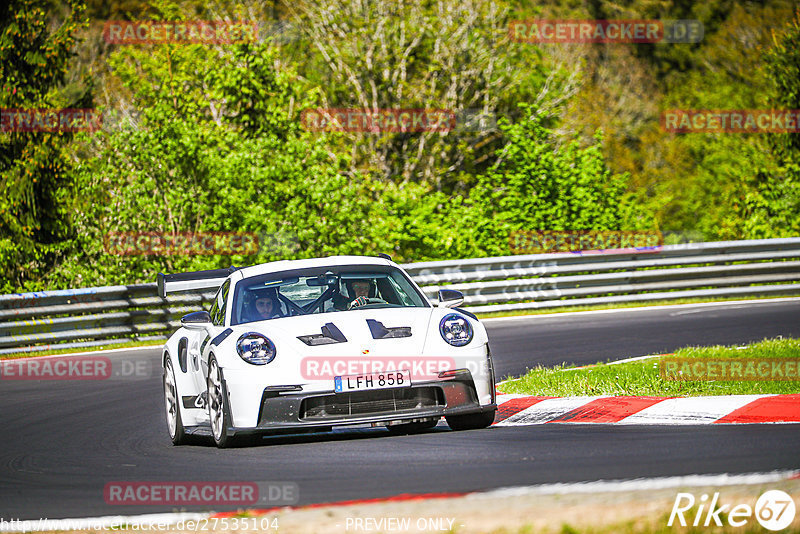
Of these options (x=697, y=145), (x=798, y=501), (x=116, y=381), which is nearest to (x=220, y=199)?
(x=116, y=381)

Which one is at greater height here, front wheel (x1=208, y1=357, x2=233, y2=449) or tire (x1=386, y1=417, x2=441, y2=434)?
front wheel (x1=208, y1=357, x2=233, y2=449)

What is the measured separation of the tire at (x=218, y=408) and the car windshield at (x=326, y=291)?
73 cm

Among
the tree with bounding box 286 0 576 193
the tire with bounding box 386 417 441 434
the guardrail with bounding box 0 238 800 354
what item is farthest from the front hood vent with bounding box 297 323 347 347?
the tree with bounding box 286 0 576 193

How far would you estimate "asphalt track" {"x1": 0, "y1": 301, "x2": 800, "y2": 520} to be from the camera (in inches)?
229

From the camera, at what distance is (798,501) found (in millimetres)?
4594

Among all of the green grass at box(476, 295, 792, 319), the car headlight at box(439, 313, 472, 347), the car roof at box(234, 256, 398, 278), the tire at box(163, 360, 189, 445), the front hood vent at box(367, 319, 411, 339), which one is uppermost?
the car roof at box(234, 256, 398, 278)

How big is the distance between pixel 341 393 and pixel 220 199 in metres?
15.0

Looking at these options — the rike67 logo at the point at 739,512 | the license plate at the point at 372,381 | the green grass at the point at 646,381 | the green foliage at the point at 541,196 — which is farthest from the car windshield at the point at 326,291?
the green foliage at the point at 541,196

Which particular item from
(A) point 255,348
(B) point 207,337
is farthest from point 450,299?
(B) point 207,337

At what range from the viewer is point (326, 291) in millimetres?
9000

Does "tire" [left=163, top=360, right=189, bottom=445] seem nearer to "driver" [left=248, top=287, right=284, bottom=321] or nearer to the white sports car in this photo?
the white sports car

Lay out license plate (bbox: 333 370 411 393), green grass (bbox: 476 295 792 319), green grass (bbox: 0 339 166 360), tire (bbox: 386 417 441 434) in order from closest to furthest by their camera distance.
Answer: license plate (bbox: 333 370 411 393), tire (bbox: 386 417 441 434), green grass (bbox: 0 339 166 360), green grass (bbox: 476 295 792 319)

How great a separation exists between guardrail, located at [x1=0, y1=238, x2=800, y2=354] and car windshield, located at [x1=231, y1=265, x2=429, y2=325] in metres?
9.21

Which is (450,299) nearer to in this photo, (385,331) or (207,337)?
(385,331)
